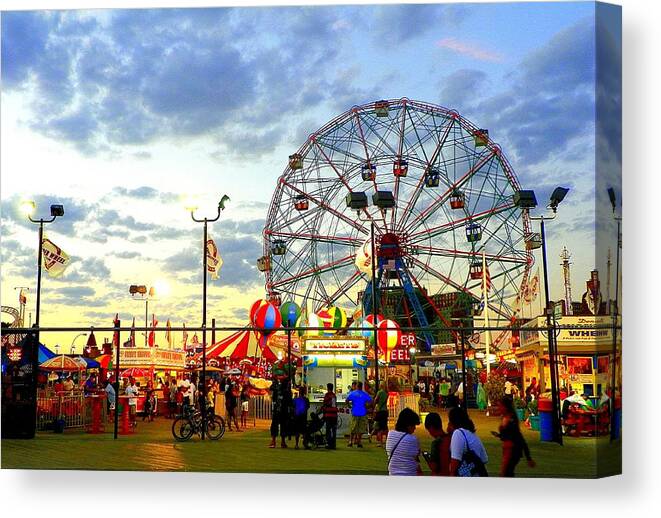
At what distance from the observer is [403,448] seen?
36.0 feet

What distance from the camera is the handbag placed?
10.0 m

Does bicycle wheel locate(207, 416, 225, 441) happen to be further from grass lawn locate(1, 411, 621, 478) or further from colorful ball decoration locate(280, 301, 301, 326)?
colorful ball decoration locate(280, 301, 301, 326)

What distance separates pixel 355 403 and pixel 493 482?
15.6 ft

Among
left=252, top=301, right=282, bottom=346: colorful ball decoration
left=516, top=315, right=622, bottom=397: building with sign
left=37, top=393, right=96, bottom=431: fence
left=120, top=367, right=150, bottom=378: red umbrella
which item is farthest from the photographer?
left=120, top=367, right=150, bottom=378: red umbrella

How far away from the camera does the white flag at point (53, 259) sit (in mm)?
20050

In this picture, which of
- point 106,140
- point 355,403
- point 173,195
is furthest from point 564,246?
point 106,140

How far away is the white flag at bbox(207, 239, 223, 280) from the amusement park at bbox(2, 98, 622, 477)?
36 mm

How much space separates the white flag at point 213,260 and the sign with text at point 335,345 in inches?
179

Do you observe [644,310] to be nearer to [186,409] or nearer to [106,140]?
[186,409]

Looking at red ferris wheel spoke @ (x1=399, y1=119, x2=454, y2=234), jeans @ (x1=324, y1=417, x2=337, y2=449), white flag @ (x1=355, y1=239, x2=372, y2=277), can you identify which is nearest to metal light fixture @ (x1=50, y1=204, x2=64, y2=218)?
jeans @ (x1=324, y1=417, x2=337, y2=449)

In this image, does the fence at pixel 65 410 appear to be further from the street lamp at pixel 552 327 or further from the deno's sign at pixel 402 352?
the deno's sign at pixel 402 352

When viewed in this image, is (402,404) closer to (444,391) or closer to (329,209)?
(444,391)

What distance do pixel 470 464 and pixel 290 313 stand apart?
2023 cm

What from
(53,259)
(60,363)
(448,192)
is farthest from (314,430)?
(448,192)
